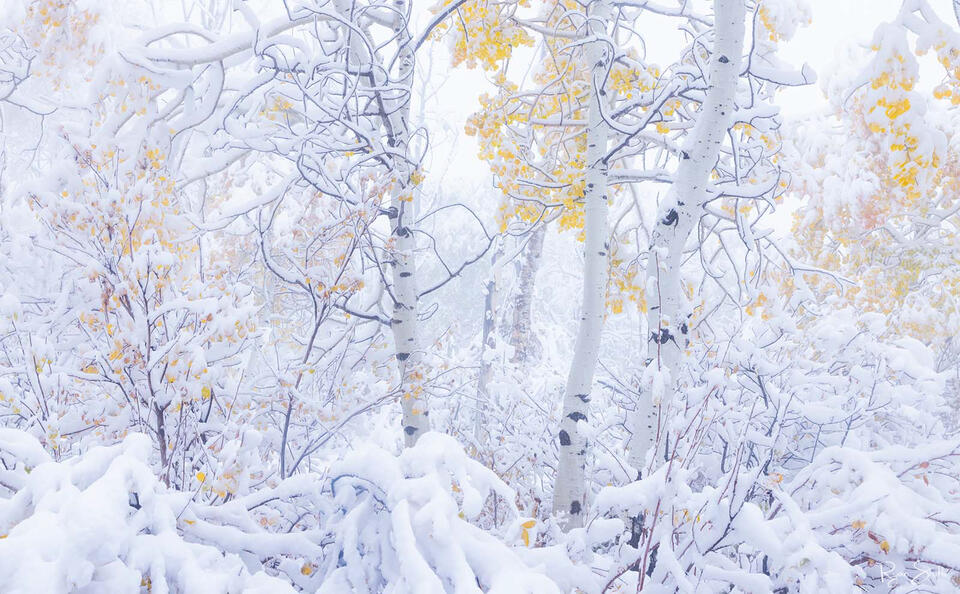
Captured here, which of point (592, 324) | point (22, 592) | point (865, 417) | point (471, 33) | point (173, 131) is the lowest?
point (22, 592)

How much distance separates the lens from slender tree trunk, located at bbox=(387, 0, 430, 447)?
3352 millimetres

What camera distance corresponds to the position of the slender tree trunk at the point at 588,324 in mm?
3703

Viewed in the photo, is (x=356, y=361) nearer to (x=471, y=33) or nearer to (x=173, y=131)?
(x=173, y=131)

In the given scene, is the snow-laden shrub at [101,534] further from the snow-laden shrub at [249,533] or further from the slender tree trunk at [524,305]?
the slender tree trunk at [524,305]

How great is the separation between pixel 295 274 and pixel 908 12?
3.10 m

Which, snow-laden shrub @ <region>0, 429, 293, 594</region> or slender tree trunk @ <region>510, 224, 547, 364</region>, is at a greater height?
slender tree trunk @ <region>510, 224, 547, 364</region>

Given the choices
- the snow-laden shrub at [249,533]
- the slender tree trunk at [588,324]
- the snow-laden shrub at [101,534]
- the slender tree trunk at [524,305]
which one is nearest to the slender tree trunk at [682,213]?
the slender tree trunk at [588,324]

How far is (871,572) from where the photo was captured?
6.58ft

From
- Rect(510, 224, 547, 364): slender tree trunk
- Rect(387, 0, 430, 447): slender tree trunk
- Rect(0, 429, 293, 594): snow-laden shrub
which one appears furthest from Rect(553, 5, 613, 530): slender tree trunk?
Rect(510, 224, 547, 364): slender tree trunk

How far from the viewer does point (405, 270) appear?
142 inches

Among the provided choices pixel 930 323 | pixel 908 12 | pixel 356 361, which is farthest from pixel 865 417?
pixel 930 323

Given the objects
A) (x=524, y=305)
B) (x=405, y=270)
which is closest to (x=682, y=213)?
(x=405, y=270)

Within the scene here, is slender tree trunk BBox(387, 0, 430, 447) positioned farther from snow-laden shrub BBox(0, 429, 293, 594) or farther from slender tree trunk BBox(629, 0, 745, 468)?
snow-laden shrub BBox(0, 429, 293, 594)

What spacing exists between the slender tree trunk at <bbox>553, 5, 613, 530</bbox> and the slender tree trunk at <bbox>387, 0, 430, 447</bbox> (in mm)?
962
